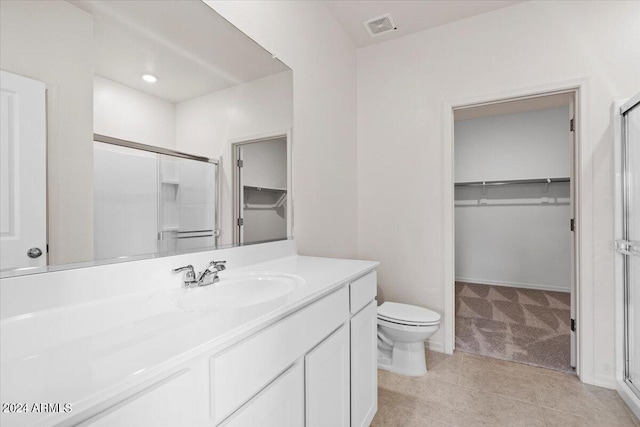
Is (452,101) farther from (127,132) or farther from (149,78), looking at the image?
(127,132)

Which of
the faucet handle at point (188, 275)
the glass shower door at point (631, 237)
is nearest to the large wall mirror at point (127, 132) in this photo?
the faucet handle at point (188, 275)

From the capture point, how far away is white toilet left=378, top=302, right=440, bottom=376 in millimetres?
2016

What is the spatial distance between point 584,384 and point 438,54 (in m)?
2.57

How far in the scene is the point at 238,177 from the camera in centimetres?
148

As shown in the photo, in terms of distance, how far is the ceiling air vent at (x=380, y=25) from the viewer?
2.39 metres

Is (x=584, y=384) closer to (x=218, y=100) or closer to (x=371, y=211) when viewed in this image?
(x=371, y=211)

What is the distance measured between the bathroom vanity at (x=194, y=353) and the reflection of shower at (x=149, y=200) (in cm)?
8

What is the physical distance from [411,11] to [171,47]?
6.24 ft

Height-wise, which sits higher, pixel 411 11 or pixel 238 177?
pixel 411 11

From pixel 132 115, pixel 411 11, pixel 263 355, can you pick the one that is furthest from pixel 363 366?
pixel 411 11

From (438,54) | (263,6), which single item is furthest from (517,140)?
(263,6)

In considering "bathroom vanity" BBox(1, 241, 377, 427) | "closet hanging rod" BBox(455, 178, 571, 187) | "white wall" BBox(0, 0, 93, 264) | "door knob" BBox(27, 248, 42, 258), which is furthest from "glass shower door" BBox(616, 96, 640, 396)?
"door knob" BBox(27, 248, 42, 258)

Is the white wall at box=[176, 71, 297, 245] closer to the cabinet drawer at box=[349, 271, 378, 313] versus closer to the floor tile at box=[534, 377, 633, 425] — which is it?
the cabinet drawer at box=[349, 271, 378, 313]

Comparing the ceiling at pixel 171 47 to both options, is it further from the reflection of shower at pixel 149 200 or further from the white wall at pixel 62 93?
the reflection of shower at pixel 149 200
